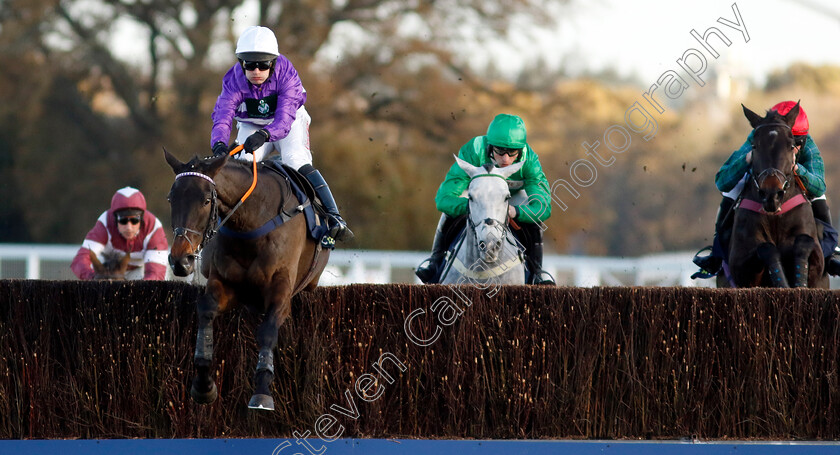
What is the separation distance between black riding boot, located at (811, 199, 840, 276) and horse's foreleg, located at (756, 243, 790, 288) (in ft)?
1.75

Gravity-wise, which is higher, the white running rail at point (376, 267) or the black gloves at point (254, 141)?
the white running rail at point (376, 267)

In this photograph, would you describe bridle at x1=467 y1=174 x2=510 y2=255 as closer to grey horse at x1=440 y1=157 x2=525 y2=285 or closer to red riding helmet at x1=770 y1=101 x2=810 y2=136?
grey horse at x1=440 y1=157 x2=525 y2=285

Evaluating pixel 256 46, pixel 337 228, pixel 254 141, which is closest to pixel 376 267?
pixel 337 228

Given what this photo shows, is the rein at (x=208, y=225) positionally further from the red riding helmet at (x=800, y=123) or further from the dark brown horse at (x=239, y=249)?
the red riding helmet at (x=800, y=123)

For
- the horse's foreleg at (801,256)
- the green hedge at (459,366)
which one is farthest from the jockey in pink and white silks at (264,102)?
A: the horse's foreleg at (801,256)

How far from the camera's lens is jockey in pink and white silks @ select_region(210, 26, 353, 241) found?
5973mm

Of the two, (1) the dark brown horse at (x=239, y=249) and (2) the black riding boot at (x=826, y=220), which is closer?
(1) the dark brown horse at (x=239, y=249)

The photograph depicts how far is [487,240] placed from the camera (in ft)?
20.9

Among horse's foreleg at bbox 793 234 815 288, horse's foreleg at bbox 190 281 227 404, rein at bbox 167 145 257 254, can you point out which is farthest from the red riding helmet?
horse's foreleg at bbox 190 281 227 404

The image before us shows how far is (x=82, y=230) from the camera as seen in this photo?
21.0m

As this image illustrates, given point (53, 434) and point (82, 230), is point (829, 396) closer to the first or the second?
point (53, 434)

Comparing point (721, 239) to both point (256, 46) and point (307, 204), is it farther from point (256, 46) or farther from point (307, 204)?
point (256, 46)

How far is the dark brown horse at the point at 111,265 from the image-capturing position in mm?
8469

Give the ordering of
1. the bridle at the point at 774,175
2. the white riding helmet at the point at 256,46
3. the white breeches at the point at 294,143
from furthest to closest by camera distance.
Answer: the bridle at the point at 774,175 → the white breeches at the point at 294,143 → the white riding helmet at the point at 256,46
